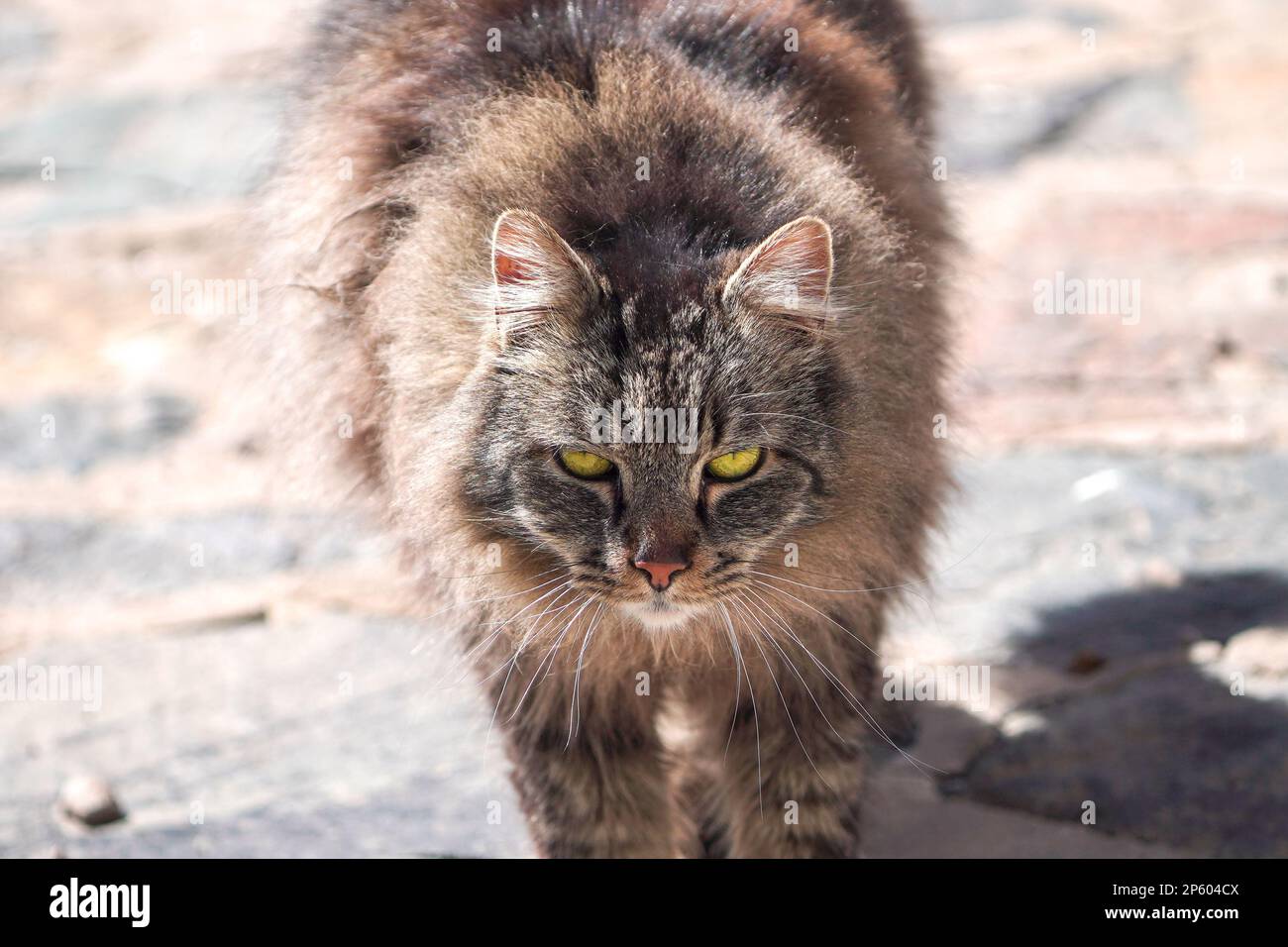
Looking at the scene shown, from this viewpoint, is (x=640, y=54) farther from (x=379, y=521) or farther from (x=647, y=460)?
(x=379, y=521)

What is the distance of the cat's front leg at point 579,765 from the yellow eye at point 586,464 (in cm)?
50

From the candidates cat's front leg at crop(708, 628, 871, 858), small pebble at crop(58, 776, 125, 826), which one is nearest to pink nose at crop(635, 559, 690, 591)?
cat's front leg at crop(708, 628, 871, 858)

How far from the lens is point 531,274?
1993 millimetres

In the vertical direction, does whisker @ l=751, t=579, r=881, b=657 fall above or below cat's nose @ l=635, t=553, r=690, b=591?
below

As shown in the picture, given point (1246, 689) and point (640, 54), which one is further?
point (1246, 689)

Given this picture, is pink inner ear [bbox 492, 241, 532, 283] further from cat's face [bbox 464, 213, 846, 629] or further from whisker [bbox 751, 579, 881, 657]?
whisker [bbox 751, 579, 881, 657]

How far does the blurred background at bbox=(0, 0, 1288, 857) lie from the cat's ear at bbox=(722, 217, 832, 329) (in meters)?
0.76

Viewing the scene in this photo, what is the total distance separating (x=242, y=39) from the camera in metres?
6.51

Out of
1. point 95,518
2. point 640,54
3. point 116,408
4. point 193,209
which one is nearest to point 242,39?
point 193,209

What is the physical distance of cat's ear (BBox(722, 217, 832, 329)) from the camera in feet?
6.40

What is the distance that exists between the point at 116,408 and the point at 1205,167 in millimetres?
3893

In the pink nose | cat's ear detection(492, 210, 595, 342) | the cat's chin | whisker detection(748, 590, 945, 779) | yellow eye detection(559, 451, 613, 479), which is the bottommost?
whisker detection(748, 590, 945, 779)

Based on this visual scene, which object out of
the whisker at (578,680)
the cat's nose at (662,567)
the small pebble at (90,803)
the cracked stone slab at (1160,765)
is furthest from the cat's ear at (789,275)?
the small pebble at (90,803)

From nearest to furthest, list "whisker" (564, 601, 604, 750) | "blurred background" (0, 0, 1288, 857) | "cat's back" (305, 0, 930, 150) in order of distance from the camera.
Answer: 1. "whisker" (564, 601, 604, 750)
2. "cat's back" (305, 0, 930, 150)
3. "blurred background" (0, 0, 1288, 857)
